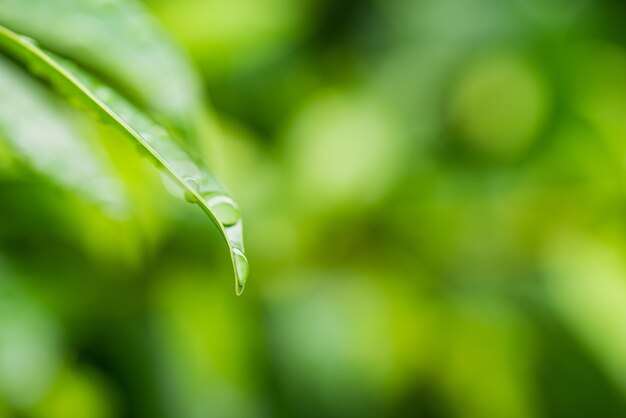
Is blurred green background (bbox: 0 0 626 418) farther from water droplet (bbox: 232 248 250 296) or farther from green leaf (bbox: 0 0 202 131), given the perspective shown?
water droplet (bbox: 232 248 250 296)

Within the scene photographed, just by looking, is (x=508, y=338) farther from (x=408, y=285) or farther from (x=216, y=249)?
(x=216, y=249)

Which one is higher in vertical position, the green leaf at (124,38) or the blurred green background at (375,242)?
the green leaf at (124,38)

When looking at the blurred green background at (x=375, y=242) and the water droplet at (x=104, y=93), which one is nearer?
the water droplet at (x=104, y=93)

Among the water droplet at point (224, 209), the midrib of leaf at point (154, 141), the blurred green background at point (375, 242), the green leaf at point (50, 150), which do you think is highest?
the midrib of leaf at point (154, 141)

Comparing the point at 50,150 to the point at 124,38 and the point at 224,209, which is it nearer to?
the point at 124,38

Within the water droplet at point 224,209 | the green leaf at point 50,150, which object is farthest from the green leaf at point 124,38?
the water droplet at point 224,209

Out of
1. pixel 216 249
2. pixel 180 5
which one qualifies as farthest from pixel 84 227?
pixel 180 5

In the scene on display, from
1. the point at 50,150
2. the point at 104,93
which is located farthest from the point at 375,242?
the point at 104,93

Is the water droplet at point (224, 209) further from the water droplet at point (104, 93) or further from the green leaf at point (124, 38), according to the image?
the green leaf at point (124, 38)
